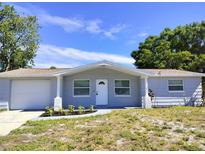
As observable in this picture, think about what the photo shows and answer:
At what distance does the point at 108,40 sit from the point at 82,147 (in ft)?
61.2

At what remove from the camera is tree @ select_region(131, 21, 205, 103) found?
2905 cm

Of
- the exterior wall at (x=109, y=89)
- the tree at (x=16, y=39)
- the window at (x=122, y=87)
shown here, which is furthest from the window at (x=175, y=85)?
the tree at (x=16, y=39)

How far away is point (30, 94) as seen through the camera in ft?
50.7

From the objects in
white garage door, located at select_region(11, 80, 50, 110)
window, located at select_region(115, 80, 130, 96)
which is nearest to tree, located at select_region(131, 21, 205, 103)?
window, located at select_region(115, 80, 130, 96)

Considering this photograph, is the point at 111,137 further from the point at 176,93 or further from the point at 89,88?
the point at 176,93

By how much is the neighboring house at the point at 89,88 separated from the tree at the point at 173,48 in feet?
42.2

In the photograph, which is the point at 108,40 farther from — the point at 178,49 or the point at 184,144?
the point at 184,144

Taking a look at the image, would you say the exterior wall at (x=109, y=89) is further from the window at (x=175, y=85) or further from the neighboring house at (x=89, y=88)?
the window at (x=175, y=85)

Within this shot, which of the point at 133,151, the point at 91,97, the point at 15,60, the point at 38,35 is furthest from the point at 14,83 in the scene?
the point at 38,35

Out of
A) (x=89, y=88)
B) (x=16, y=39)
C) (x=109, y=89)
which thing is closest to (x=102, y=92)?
(x=109, y=89)

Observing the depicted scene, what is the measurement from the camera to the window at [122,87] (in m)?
16.0

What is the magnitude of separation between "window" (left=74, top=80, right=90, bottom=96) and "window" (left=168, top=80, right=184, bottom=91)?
6940 mm

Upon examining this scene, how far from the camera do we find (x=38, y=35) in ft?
98.9

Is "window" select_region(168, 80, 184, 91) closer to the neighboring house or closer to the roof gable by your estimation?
the neighboring house
